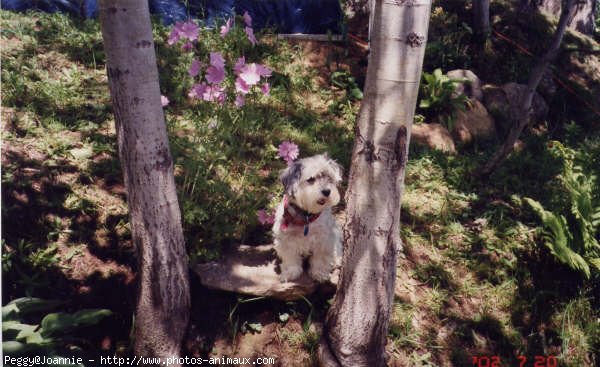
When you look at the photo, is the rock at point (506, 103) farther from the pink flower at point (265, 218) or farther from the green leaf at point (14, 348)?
the green leaf at point (14, 348)

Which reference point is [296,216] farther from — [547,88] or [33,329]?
[547,88]

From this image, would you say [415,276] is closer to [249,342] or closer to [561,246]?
[561,246]

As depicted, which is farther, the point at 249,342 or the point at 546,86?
the point at 546,86

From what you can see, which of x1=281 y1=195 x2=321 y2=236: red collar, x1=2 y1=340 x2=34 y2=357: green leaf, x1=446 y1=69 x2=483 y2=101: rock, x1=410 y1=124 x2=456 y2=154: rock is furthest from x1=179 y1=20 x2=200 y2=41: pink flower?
x1=446 y1=69 x2=483 y2=101: rock

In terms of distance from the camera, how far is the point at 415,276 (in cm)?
374

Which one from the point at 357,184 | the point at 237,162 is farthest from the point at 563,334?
the point at 237,162

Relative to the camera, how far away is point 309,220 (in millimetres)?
3229

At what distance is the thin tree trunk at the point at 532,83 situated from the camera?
13.7ft

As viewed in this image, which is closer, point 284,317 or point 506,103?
point 284,317

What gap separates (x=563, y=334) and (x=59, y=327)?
3.61m

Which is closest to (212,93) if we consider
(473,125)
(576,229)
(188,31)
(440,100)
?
(188,31)

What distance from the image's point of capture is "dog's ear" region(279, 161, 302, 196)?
3131 millimetres

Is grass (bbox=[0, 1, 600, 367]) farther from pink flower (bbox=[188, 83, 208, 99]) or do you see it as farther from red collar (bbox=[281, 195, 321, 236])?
red collar (bbox=[281, 195, 321, 236])

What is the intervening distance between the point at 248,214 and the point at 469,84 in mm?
4898
